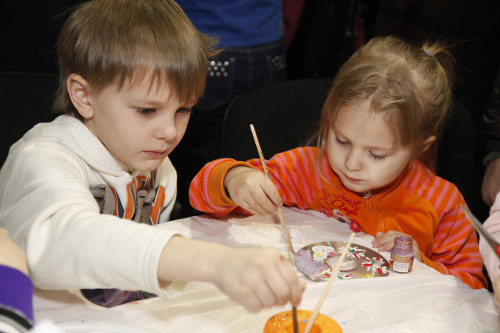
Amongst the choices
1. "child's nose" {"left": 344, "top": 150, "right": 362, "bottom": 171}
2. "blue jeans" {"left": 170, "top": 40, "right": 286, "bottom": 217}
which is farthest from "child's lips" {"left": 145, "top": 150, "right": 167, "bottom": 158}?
"blue jeans" {"left": 170, "top": 40, "right": 286, "bottom": 217}

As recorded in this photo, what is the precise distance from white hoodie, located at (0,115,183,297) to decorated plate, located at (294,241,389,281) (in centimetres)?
35

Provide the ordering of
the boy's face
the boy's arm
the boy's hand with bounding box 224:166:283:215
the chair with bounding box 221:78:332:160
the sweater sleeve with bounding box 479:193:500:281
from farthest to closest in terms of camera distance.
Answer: the chair with bounding box 221:78:332:160, the boy's hand with bounding box 224:166:283:215, the boy's face, the sweater sleeve with bounding box 479:193:500:281, the boy's arm

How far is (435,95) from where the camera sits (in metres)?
1.28

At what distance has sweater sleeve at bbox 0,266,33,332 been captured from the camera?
56 cm

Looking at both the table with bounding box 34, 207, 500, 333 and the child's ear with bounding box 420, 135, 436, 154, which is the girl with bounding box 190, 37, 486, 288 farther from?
the table with bounding box 34, 207, 500, 333

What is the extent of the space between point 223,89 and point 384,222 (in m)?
0.73

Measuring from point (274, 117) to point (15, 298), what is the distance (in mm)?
1089

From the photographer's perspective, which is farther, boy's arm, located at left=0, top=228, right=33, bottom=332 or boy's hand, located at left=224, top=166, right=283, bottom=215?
boy's hand, located at left=224, top=166, right=283, bottom=215

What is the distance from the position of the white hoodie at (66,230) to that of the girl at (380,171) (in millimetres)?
382

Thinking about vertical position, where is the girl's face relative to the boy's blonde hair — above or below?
below

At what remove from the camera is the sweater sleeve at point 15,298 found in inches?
22.1

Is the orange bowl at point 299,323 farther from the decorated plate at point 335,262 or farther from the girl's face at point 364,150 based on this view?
the girl's face at point 364,150

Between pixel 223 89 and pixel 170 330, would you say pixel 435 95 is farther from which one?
pixel 170 330

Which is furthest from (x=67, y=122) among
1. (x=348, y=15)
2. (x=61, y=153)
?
(x=348, y=15)
